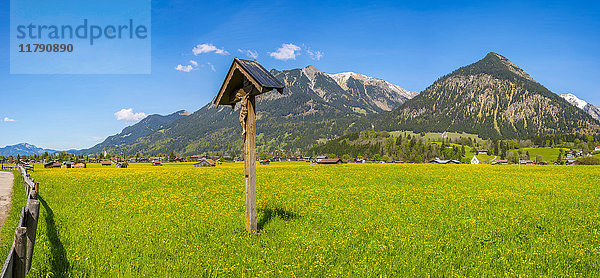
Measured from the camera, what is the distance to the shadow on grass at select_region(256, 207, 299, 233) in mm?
A: 11175

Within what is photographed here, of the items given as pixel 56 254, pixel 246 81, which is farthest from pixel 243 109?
pixel 56 254

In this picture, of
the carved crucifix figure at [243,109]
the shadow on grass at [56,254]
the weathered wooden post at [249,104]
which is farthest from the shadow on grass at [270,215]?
the shadow on grass at [56,254]

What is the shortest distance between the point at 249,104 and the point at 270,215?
15.7 ft

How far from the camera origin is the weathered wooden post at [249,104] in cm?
968

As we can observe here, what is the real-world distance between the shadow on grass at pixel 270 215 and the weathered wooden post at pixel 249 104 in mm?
1281

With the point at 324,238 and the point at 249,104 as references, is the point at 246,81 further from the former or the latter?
the point at 324,238

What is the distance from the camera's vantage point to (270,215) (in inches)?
481

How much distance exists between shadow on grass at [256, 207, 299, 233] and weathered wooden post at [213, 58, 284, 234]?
128 centimetres

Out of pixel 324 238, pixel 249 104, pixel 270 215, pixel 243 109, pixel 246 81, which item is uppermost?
pixel 246 81

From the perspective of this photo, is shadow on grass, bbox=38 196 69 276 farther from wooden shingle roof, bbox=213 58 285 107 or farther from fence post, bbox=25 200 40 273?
wooden shingle roof, bbox=213 58 285 107

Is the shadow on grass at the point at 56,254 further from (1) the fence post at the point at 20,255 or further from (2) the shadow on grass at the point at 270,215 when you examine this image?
(2) the shadow on grass at the point at 270,215

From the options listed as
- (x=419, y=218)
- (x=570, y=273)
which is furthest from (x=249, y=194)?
(x=570, y=273)

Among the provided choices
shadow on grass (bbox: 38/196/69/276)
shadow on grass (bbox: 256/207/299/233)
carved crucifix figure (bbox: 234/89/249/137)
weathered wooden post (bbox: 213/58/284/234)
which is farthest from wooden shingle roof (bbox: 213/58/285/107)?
shadow on grass (bbox: 38/196/69/276)

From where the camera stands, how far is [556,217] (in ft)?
38.8
